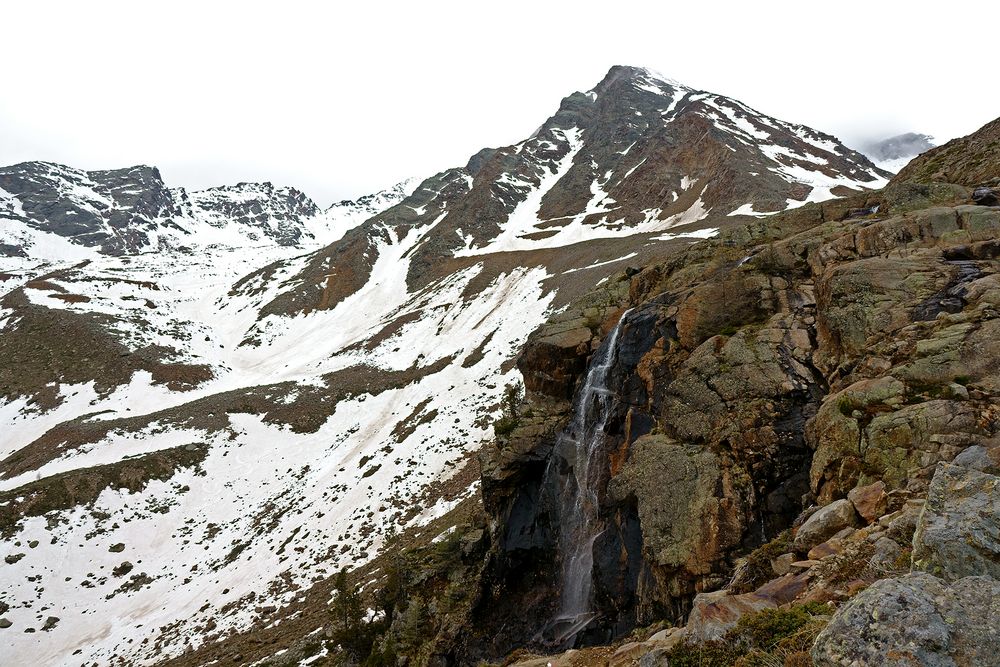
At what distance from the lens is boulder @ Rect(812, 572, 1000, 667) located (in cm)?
356

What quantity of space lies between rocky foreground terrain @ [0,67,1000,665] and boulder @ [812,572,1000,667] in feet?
0.07

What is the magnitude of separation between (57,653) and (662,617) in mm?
28071

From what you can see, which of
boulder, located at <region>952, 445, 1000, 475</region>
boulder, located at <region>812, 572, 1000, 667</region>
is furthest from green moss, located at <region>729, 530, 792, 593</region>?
boulder, located at <region>812, 572, 1000, 667</region>

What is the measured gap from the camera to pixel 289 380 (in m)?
49.0

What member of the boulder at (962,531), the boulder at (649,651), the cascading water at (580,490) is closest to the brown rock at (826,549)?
the boulder at (962,531)

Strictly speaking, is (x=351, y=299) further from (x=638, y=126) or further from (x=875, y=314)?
(x=638, y=126)

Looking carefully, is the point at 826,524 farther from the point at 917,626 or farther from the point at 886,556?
the point at 917,626

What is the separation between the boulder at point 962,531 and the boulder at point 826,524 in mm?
1960

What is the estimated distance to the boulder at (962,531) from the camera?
441 cm

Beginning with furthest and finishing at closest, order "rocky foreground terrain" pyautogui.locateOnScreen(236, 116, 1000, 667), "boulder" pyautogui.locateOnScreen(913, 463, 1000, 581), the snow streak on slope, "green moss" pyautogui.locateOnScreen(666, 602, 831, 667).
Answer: the snow streak on slope
"rocky foreground terrain" pyautogui.locateOnScreen(236, 116, 1000, 667)
"green moss" pyautogui.locateOnScreen(666, 602, 831, 667)
"boulder" pyautogui.locateOnScreen(913, 463, 1000, 581)

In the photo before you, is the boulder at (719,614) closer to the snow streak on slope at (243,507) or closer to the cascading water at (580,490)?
the cascading water at (580,490)

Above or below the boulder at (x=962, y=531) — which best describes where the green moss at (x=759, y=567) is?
below

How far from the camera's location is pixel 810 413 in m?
10.3

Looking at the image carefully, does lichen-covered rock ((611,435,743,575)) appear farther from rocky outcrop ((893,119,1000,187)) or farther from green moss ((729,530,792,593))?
rocky outcrop ((893,119,1000,187))
